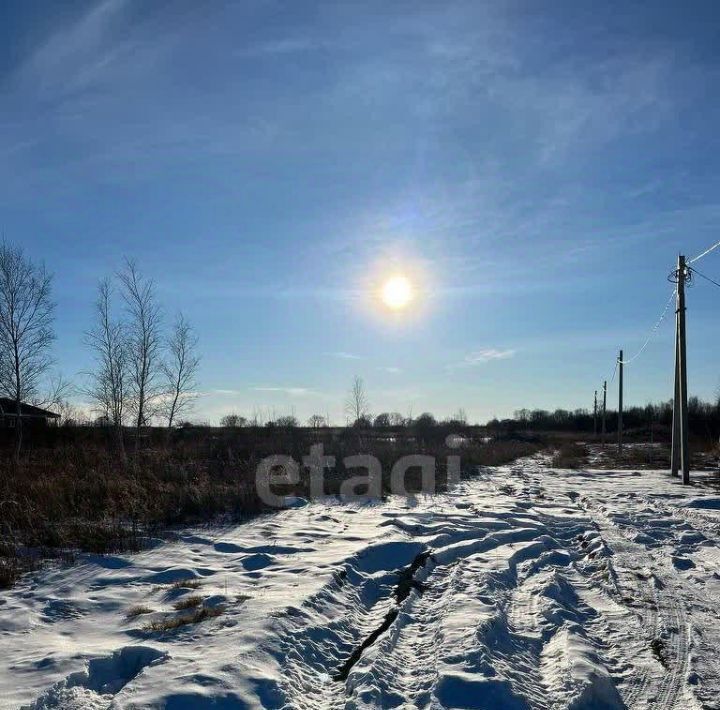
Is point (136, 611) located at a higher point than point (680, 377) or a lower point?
lower

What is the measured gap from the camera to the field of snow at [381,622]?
135 inches

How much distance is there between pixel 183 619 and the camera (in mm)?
4457

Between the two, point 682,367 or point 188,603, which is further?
point 682,367

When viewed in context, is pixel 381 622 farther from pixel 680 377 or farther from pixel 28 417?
pixel 28 417

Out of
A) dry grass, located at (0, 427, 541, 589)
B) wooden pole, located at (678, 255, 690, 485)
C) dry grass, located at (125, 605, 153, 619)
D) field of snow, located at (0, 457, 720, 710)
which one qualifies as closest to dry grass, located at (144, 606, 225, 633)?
field of snow, located at (0, 457, 720, 710)

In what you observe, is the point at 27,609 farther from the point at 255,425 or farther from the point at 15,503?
the point at 255,425

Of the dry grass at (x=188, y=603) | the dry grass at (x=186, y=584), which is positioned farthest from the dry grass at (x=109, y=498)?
the dry grass at (x=188, y=603)

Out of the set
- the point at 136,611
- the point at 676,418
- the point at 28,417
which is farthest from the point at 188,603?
the point at 28,417

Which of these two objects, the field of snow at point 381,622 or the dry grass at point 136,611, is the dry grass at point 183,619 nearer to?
the field of snow at point 381,622

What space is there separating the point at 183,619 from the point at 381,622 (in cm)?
154

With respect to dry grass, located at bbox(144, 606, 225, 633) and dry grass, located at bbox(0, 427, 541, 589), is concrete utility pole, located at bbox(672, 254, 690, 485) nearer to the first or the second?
dry grass, located at bbox(0, 427, 541, 589)

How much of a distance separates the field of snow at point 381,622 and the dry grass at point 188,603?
6 cm

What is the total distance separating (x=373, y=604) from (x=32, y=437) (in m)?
25.2

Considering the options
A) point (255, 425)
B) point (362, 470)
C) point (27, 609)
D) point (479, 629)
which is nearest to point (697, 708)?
point (479, 629)
